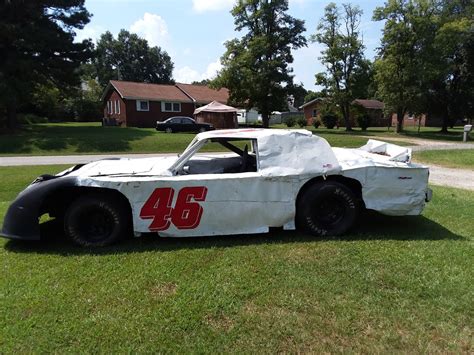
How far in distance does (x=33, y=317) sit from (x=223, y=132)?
10.4 feet

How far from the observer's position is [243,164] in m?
5.56

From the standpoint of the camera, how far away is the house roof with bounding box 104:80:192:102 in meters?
41.2

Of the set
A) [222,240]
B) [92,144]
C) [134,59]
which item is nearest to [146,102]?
[92,144]

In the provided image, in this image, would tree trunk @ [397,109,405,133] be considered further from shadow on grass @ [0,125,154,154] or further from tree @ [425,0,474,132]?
shadow on grass @ [0,125,154,154]

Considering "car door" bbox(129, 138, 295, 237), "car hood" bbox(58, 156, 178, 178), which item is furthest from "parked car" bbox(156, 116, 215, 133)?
"car door" bbox(129, 138, 295, 237)

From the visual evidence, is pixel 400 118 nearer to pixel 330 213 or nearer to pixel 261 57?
pixel 261 57

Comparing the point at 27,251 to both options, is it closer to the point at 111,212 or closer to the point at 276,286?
the point at 111,212

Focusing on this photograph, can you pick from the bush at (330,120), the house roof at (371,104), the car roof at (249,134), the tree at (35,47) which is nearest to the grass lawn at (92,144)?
the tree at (35,47)

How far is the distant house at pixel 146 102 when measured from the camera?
41.2 m

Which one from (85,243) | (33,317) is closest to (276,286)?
(33,317)

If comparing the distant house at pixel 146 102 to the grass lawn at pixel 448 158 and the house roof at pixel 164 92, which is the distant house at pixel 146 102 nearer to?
A: the house roof at pixel 164 92

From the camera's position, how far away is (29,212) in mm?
4680

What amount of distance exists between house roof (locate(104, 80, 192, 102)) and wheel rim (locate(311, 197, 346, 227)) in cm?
3808

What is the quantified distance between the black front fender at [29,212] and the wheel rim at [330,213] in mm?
3003
